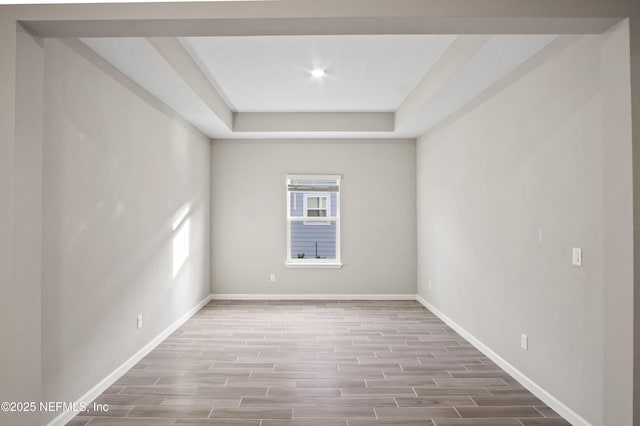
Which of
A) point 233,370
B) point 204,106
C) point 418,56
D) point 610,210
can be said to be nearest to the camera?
point 610,210

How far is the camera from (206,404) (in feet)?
9.46

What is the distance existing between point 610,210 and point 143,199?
361 centimetres

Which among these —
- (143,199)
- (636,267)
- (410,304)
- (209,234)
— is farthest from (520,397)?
(209,234)

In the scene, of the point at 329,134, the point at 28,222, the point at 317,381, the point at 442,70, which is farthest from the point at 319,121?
the point at 28,222

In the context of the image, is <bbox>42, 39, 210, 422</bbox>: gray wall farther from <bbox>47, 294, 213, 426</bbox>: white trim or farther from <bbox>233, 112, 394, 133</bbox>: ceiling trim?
<bbox>233, 112, 394, 133</bbox>: ceiling trim

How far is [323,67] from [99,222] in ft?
8.09

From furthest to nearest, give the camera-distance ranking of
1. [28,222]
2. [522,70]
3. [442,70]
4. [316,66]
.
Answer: [316,66]
[442,70]
[522,70]
[28,222]

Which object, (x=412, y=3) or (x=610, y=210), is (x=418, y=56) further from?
(x=610, y=210)

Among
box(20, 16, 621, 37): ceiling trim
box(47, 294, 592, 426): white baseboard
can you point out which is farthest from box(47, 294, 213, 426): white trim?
box(20, 16, 621, 37): ceiling trim

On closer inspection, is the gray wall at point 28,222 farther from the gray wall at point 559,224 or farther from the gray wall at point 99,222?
the gray wall at point 559,224

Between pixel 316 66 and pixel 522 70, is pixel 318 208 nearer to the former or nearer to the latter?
pixel 316 66

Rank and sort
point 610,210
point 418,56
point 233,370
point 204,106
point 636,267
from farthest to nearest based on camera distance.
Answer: point 204,106 → point 418,56 → point 233,370 → point 610,210 → point 636,267

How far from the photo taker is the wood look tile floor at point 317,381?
2709mm

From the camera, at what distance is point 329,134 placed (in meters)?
6.10
